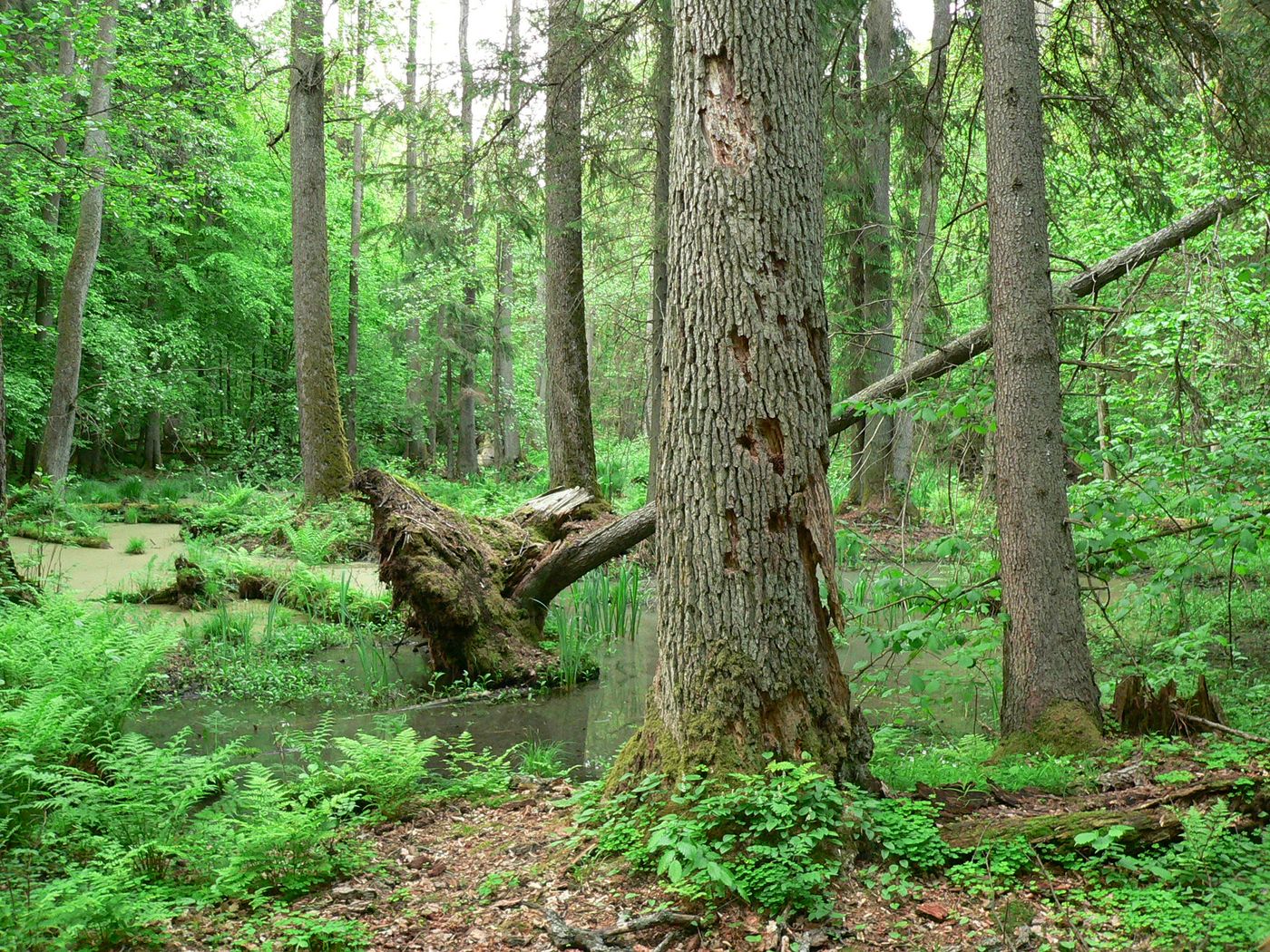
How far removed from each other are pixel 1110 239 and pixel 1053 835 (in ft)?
40.0

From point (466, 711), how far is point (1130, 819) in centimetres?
480

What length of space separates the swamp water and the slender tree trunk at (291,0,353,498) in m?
3.82

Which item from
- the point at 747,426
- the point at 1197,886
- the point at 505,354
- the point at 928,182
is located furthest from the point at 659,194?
the point at 505,354

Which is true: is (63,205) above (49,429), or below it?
above

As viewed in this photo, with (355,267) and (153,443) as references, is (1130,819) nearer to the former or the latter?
(355,267)

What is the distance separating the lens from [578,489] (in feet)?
28.9

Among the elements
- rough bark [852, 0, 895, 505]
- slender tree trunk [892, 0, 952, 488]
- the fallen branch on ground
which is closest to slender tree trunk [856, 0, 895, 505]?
rough bark [852, 0, 895, 505]

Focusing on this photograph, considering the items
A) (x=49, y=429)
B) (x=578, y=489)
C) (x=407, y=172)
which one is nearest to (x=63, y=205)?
(x=49, y=429)

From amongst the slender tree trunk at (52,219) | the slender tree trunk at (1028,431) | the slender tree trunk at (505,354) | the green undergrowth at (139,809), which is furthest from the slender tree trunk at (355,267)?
the slender tree trunk at (1028,431)

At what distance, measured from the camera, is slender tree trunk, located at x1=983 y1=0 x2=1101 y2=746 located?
4.67 m

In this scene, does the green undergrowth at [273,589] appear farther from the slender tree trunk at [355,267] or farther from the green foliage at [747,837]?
the slender tree trunk at [355,267]

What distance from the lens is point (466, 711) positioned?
6.77 metres

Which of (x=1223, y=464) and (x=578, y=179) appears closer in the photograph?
(x=1223, y=464)

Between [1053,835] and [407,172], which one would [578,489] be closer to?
[407,172]
